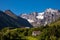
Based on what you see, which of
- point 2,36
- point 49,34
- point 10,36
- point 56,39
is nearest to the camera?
point 2,36

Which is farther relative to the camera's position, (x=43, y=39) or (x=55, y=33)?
(x=55, y=33)

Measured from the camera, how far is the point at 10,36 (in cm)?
11962

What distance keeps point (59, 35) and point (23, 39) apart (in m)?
33.1

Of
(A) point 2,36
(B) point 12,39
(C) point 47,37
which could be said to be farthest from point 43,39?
(A) point 2,36

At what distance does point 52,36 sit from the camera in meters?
137

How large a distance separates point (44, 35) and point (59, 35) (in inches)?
490

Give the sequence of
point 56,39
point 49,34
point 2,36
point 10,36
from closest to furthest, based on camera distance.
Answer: point 2,36
point 10,36
point 56,39
point 49,34

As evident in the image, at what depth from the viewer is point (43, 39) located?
13538cm

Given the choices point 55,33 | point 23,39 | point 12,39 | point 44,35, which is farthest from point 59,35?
point 12,39

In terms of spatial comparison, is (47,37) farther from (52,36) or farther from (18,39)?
(18,39)

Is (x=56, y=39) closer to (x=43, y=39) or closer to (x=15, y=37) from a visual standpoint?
(x=43, y=39)

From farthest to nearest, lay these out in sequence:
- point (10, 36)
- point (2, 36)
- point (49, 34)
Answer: point (49, 34)
point (10, 36)
point (2, 36)

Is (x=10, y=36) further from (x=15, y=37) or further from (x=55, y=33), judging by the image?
(x=55, y=33)

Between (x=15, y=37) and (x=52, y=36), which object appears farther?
(x=52, y=36)
